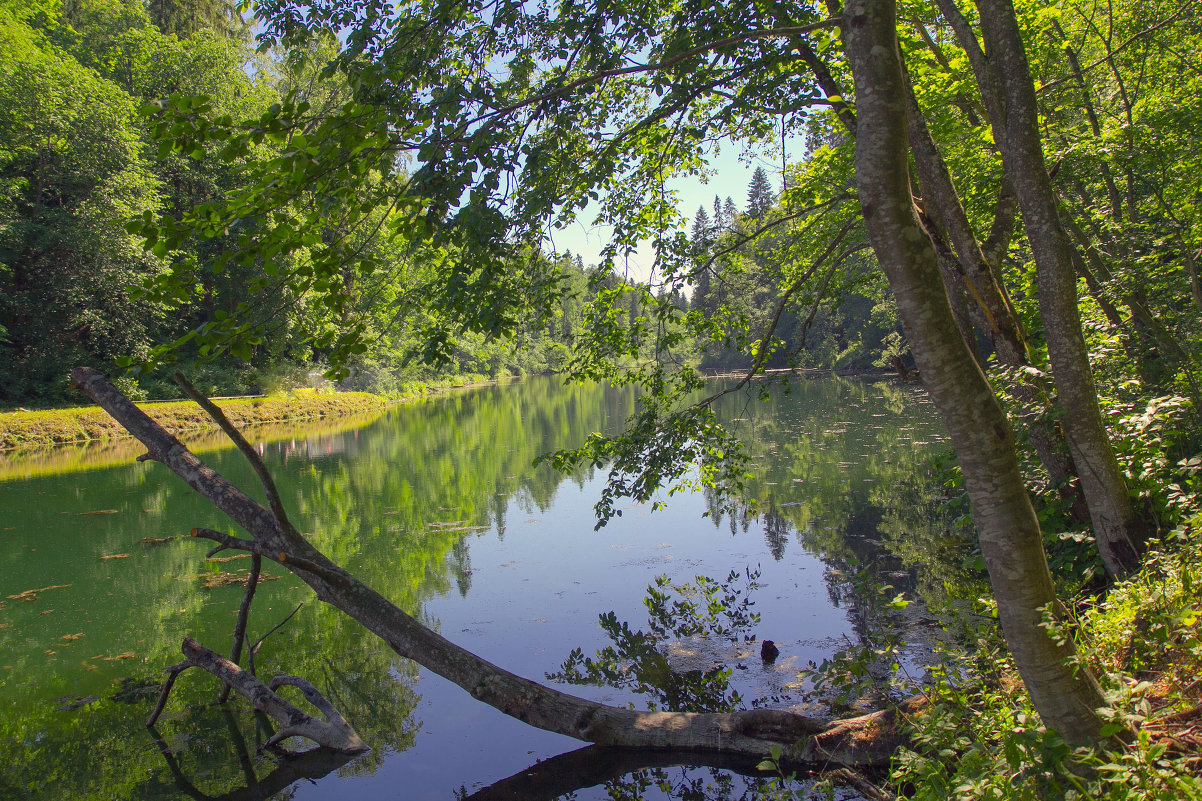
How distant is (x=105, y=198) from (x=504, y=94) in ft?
85.0

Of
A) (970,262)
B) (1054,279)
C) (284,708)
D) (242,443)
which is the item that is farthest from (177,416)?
(1054,279)

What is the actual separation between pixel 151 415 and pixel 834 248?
903 inches

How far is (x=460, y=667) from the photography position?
445 centimetres

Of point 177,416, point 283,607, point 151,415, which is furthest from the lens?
point 177,416

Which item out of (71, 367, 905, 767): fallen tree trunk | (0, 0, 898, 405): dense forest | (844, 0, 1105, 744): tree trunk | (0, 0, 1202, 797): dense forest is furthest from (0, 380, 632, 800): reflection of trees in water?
(844, 0, 1105, 744): tree trunk

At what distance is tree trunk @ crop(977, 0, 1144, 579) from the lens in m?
4.29

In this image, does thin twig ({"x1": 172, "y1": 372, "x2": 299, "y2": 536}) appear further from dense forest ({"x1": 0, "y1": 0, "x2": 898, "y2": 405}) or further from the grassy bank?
the grassy bank

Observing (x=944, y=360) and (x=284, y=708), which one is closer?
A: (x=944, y=360)

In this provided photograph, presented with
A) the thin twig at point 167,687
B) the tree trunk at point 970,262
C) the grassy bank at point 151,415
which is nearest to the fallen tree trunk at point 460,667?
the thin twig at point 167,687

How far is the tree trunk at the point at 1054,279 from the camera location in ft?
14.1

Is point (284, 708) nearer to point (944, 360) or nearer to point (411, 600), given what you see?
point (411, 600)

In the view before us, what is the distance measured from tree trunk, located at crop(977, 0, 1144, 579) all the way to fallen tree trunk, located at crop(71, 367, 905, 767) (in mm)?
1841

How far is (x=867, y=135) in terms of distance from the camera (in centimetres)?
246

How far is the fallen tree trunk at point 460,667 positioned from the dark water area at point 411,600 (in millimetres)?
252
